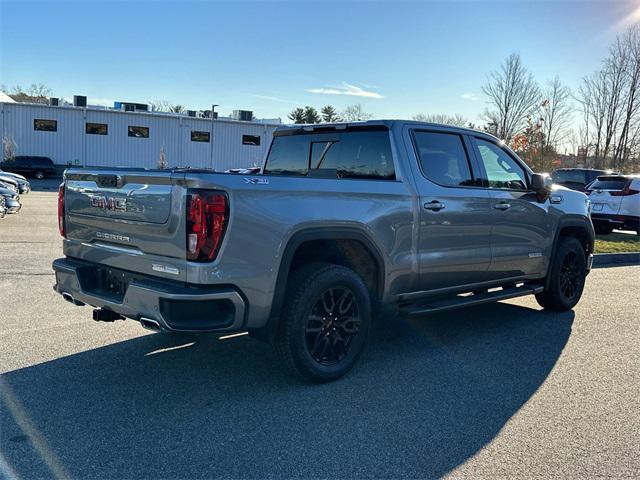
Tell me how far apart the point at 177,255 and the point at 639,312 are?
19.7ft

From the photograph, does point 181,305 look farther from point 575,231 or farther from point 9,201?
point 9,201

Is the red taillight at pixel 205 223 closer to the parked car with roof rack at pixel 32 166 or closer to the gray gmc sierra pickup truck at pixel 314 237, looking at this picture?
the gray gmc sierra pickup truck at pixel 314 237

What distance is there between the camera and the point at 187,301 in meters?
3.44

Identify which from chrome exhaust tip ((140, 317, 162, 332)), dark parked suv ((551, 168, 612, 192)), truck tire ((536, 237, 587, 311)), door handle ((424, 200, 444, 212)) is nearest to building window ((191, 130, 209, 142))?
dark parked suv ((551, 168, 612, 192))

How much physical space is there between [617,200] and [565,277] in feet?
28.7

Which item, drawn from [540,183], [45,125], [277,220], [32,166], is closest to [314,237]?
[277,220]

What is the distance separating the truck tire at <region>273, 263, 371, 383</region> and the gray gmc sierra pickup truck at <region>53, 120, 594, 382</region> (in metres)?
0.01

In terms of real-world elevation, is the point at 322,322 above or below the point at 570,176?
below

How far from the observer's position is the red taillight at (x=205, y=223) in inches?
137

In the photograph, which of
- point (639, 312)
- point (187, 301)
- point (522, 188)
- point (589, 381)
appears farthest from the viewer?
point (639, 312)

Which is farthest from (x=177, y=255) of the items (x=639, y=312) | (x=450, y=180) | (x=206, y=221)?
(x=639, y=312)

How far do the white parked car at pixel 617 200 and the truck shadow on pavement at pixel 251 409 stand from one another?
10356mm

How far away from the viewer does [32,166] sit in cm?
3959

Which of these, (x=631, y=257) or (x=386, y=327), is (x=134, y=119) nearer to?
(x=631, y=257)
